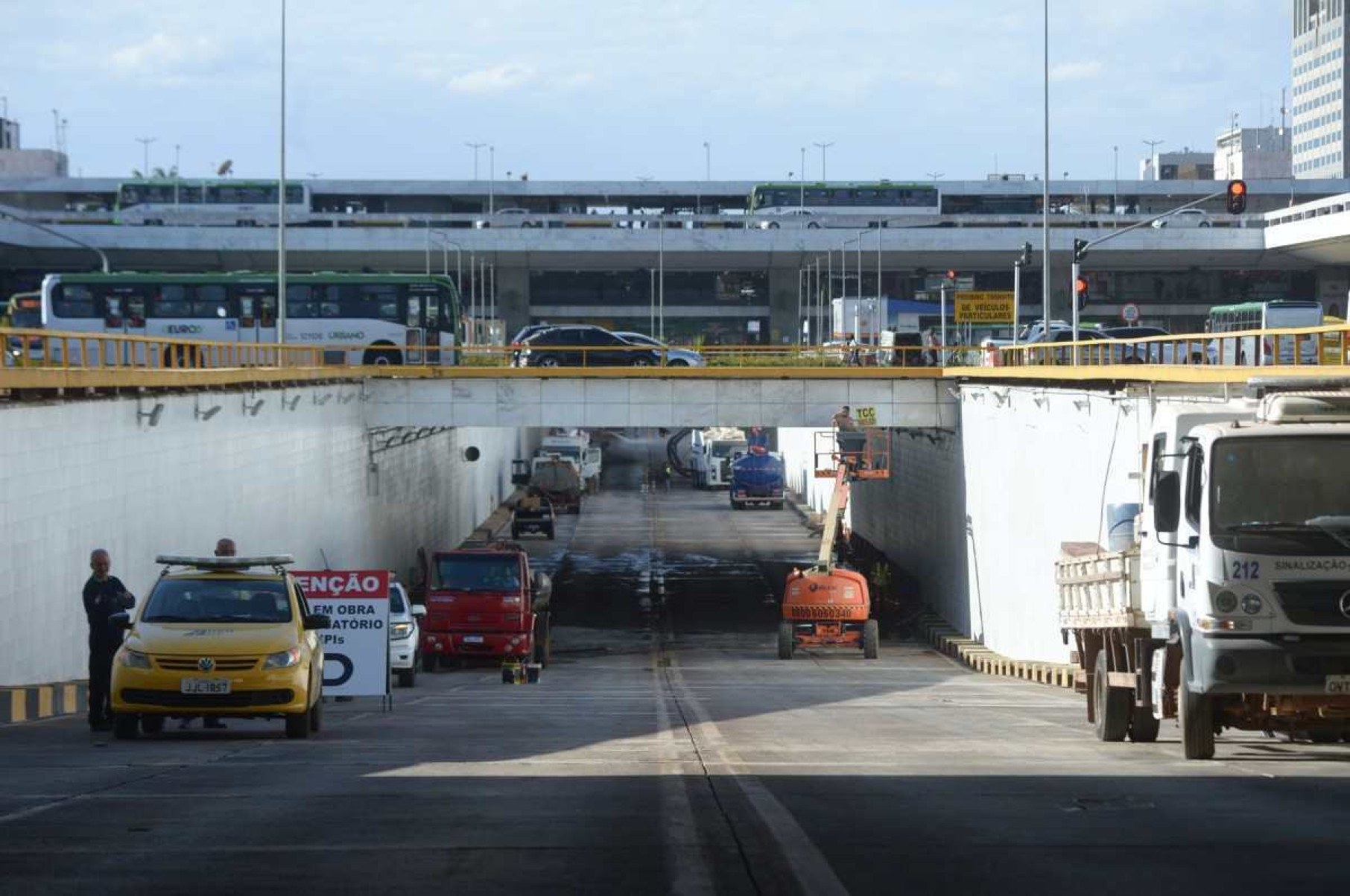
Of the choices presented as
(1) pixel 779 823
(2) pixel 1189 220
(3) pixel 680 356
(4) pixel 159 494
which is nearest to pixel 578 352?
(3) pixel 680 356

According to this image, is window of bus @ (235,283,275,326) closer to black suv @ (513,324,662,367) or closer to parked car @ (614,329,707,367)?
black suv @ (513,324,662,367)

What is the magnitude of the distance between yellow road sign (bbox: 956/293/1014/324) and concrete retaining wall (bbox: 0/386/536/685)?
21125 mm

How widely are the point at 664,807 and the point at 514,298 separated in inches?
4320

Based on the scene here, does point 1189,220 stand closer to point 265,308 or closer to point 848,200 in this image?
point 848,200

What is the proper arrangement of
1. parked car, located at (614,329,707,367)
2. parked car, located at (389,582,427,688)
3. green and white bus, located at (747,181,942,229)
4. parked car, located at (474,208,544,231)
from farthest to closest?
green and white bus, located at (747,181,942,229), parked car, located at (474,208,544,231), parked car, located at (614,329,707,367), parked car, located at (389,582,427,688)

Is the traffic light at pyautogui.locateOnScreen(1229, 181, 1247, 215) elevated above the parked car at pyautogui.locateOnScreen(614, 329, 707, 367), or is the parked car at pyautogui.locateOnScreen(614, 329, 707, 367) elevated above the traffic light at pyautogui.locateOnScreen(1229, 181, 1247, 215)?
the traffic light at pyautogui.locateOnScreen(1229, 181, 1247, 215)

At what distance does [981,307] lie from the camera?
2576 inches

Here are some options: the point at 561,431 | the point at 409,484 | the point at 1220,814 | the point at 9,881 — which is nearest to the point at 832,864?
the point at 1220,814

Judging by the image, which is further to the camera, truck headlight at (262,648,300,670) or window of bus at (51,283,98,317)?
window of bus at (51,283,98,317)

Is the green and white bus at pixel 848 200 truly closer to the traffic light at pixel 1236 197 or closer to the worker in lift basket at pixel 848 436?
the worker in lift basket at pixel 848 436

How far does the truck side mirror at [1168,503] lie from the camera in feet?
48.3

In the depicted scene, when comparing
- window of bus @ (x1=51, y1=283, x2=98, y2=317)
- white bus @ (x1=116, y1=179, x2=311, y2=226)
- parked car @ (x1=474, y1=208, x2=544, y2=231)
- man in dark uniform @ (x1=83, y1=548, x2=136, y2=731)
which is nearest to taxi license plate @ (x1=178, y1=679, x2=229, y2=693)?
man in dark uniform @ (x1=83, y1=548, x2=136, y2=731)

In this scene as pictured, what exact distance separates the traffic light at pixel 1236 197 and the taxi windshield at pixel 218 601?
931 inches

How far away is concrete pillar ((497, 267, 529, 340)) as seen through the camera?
119156 millimetres
